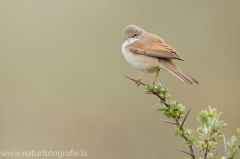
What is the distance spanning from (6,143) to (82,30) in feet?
13.2

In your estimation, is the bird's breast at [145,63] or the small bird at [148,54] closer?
the small bird at [148,54]

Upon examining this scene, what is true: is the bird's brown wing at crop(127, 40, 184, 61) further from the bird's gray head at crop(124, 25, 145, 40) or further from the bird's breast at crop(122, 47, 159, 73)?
the bird's gray head at crop(124, 25, 145, 40)

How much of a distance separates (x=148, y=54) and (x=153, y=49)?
0.41 ft

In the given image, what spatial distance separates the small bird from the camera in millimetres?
3597

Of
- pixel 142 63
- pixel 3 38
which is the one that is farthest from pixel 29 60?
pixel 142 63

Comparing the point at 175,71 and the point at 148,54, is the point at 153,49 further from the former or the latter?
the point at 175,71

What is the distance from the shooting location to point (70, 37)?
8422 mm

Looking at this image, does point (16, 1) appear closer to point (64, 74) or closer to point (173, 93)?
point (64, 74)

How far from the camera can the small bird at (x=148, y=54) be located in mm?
3597

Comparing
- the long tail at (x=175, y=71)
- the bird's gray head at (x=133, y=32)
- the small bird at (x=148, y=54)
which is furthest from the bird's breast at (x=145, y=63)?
the bird's gray head at (x=133, y=32)

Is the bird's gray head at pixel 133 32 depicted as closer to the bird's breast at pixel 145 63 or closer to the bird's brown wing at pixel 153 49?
the bird's brown wing at pixel 153 49

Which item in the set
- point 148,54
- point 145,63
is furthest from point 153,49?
point 145,63

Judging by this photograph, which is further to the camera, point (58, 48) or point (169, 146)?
point (58, 48)

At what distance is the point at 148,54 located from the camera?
3818mm
